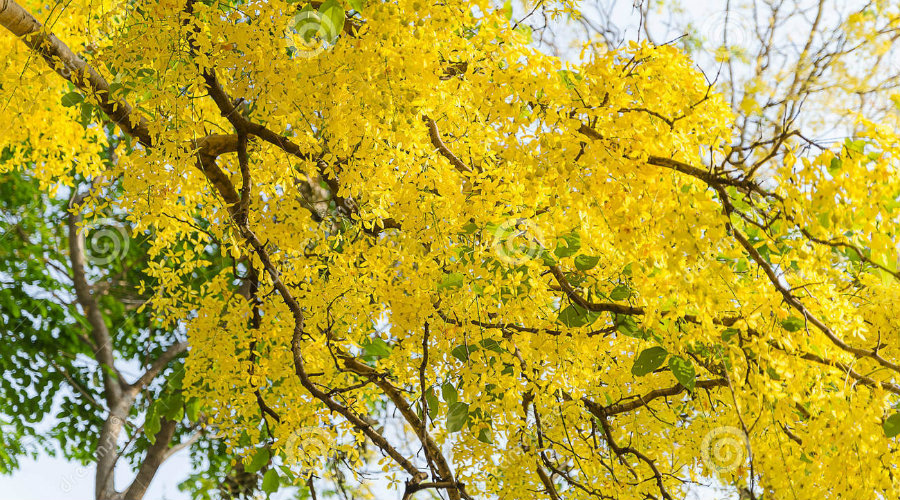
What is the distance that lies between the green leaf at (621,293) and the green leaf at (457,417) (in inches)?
19.5

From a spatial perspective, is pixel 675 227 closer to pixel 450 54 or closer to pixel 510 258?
pixel 510 258

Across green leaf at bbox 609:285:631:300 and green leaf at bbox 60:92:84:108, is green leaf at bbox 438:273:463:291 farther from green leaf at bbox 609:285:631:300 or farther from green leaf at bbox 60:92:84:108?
green leaf at bbox 60:92:84:108

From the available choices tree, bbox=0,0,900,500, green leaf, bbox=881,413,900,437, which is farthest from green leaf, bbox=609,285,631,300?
green leaf, bbox=881,413,900,437

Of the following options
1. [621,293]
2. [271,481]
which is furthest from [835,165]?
[271,481]

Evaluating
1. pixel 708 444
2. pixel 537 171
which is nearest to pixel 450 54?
pixel 537 171

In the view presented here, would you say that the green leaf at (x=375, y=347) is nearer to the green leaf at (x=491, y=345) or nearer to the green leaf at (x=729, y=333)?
the green leaf at (x=491, y=345)

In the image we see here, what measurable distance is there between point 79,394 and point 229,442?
3.26m

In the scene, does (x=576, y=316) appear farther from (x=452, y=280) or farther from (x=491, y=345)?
(x=452, y=280)

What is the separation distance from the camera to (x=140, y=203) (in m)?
1.91

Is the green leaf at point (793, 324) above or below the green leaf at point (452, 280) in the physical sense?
below

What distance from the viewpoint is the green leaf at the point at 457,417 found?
1.92 meters

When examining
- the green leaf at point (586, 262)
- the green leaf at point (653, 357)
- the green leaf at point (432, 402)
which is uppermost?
the green leaf at point (586, 262)

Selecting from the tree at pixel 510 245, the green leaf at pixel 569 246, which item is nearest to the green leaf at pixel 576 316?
the tree at pixel 510 245

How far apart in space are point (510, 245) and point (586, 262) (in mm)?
221
